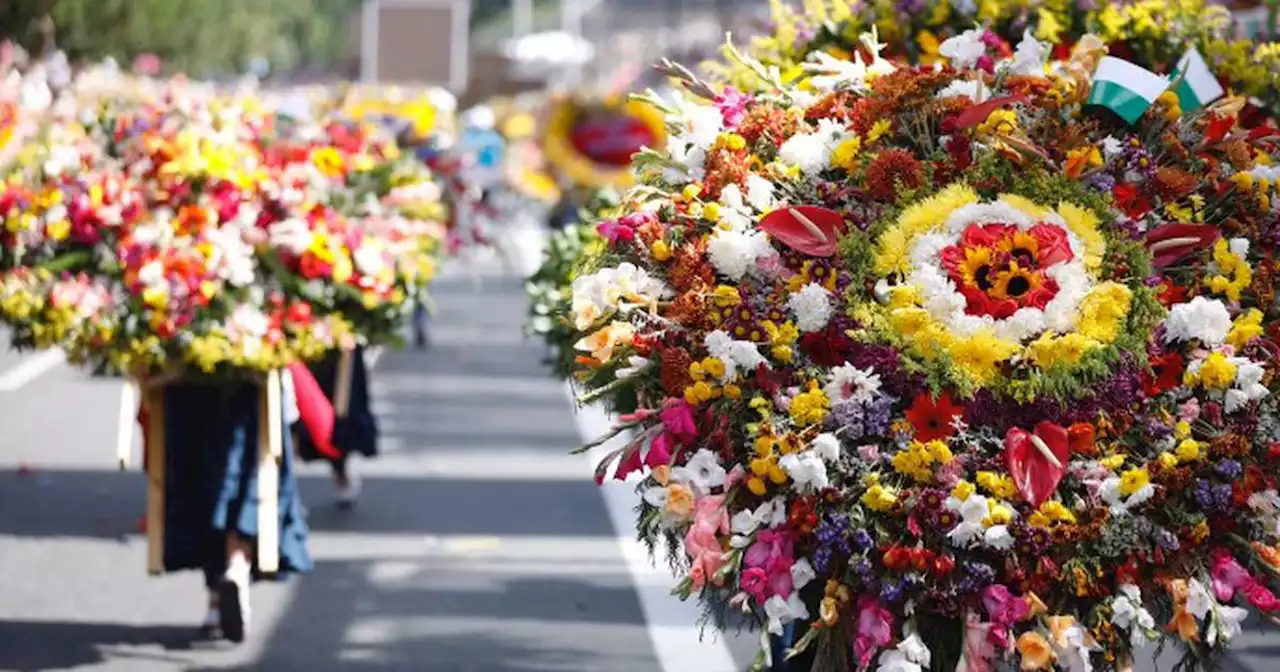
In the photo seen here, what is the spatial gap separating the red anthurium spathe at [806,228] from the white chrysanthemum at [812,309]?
13cm

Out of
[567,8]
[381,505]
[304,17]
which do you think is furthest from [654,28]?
[381,505]

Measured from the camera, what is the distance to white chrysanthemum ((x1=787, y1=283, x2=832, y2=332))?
6.11 meters

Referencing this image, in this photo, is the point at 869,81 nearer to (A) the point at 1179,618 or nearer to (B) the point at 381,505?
(A) the point at 1179,618

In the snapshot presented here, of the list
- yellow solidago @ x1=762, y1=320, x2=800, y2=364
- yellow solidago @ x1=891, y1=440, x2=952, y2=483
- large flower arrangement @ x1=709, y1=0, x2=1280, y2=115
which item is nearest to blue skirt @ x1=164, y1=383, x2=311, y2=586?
large flower arrangement @ x1=709, y1=0, x2=1280, y2=115

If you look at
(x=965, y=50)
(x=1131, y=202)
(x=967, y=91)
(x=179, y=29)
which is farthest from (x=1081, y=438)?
(x=179, y=29)

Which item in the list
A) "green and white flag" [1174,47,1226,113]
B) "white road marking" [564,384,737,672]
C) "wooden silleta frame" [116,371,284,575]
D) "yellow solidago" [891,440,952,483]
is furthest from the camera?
"wooden silleta frame" [116,371,284,575]

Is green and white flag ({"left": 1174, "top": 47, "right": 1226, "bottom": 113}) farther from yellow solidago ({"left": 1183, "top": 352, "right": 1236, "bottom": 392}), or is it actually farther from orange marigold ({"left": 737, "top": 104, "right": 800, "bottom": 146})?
yellow solidago ({"left": 1183, "top": 352, "right": 1236, "bottom": 392})

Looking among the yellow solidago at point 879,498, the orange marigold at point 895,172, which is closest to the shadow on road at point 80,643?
the orange marigold at point 895,172

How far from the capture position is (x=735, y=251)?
6.22m

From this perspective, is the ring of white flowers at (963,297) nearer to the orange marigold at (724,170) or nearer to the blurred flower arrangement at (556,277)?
the orange marigold at (724,170)

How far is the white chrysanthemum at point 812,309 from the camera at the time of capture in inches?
240

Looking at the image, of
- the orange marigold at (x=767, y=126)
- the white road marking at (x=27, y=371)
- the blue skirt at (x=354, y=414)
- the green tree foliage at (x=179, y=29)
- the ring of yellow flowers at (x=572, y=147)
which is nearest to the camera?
the orange marigold at (x=767, y=126)

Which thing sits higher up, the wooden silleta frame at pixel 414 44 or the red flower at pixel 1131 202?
the red flower at pixel 1131 202

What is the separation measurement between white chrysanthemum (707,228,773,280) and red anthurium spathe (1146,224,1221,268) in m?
0.93
